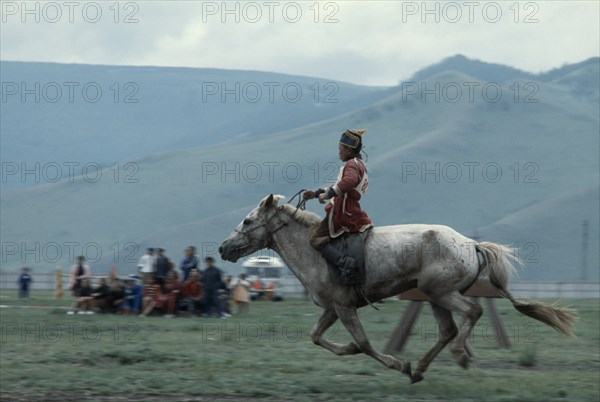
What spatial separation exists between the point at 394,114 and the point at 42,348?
168m

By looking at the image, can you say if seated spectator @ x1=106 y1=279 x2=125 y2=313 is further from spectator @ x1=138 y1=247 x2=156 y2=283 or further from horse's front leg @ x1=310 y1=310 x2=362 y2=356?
horse's front leg @ x1=310 y1=310 x2=362 y2=356

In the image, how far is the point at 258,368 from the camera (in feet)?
41.6

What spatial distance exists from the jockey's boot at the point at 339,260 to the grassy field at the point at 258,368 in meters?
1.31

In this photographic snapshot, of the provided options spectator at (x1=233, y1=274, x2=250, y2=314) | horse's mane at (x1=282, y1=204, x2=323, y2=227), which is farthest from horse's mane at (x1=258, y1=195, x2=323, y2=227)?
spectator at (x1=233, y1=274, x2=250, y2=314)

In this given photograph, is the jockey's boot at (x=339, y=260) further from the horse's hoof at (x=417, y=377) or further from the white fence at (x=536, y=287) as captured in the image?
the white fence at (x=536, y=287)

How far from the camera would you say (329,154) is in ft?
532

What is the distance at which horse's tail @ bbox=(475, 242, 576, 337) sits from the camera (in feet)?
38.3

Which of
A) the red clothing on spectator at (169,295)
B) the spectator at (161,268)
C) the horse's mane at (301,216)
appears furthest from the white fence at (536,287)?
the horse's mane at (301,216)

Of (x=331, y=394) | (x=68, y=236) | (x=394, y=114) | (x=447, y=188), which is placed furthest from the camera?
(x=394, y=114)

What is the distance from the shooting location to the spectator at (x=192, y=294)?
24984 mm

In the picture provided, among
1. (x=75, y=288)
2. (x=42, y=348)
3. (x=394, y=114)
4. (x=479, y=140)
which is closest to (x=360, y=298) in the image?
(x=42, y=348)

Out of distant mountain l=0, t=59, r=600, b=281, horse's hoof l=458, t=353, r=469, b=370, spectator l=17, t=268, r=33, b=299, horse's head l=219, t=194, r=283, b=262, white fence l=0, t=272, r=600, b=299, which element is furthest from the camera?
distant mountain l=0, t=59, r=600, b=281

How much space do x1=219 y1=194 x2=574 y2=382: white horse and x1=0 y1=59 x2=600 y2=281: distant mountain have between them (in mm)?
87545

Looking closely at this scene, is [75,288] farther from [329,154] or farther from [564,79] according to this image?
[564,79]
